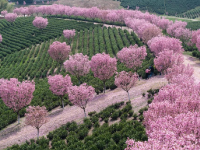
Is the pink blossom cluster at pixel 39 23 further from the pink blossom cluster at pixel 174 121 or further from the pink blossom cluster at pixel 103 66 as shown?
the pink blossom cluster at pixel 174 121

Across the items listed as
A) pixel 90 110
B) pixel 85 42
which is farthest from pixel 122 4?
pixel 90 110

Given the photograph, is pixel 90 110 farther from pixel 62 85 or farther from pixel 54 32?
pixel 54 32

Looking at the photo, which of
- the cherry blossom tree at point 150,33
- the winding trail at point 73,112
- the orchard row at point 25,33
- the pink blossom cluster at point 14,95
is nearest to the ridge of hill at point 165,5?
the orchard row at point 25,33

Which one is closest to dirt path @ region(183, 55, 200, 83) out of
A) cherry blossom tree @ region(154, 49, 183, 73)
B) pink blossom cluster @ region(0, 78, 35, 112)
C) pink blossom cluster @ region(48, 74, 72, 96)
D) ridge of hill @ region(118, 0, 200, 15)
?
cherry blossom tree @ region(154, 49, 183, 73)

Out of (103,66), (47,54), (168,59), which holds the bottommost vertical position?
(47,54)

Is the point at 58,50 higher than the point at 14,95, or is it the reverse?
the point at 58,50

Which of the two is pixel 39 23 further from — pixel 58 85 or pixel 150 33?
pixel 58 85

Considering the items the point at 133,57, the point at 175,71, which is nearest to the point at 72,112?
the point at 133,57

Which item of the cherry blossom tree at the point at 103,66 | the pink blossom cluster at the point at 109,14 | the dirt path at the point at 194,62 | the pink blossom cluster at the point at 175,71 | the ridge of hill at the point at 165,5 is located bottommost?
the dirt path at the point at 194,62

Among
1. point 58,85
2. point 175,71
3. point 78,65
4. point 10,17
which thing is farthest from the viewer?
point 10,17
